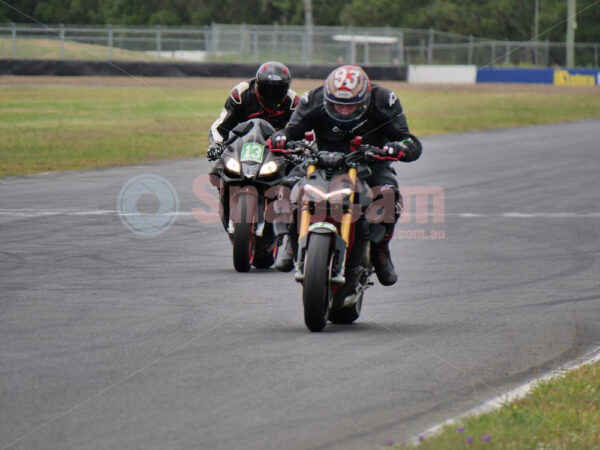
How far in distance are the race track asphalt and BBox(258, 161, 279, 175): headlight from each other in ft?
2.90

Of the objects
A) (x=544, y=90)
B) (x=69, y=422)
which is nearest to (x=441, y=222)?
(x=69, y=422)

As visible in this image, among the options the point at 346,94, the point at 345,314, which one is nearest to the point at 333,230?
the point at 345,314

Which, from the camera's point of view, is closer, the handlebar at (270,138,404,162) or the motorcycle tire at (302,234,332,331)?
the motorcycle tire at (302,234,332,331)

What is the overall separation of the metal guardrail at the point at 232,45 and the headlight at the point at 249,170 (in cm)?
3700

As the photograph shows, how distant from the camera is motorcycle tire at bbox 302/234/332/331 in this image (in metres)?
6.46

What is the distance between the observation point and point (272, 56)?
5053 centimetres

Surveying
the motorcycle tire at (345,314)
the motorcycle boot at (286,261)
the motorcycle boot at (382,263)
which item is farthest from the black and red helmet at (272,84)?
the motorcycle tire at (345,314)

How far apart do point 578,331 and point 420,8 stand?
8396 centimetres

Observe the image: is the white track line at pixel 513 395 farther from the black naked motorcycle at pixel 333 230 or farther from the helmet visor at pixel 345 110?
the helmet visor at pixel 345 110

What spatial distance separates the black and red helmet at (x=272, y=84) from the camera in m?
9.75

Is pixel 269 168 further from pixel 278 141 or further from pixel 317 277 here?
pixel 317 277

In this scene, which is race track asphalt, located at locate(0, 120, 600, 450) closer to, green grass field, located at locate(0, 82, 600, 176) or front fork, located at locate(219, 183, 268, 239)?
front fork, located at locate(219, 183, 268, 239)

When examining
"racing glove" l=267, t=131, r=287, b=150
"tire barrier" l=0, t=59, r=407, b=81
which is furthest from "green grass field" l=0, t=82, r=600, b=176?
"racing glove" l=267, t=131, r=287, b=150

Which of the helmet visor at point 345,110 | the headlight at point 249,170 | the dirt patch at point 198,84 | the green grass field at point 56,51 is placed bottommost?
the headlight at point 249,170
